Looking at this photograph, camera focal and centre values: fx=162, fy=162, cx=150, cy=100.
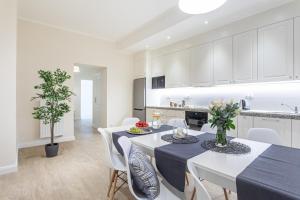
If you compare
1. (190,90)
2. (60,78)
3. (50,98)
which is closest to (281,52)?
(190,90)

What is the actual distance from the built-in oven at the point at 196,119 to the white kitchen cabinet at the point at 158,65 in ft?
5.73

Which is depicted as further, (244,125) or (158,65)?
(158,65)

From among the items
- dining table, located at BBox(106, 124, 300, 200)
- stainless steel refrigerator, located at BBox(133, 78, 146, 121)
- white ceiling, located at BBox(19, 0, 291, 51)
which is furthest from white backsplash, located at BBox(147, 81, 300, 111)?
dining table, located at BBox(106, 124, 300, 200)

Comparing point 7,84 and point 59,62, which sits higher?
point 59,62

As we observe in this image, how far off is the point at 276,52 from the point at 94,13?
12.4ft

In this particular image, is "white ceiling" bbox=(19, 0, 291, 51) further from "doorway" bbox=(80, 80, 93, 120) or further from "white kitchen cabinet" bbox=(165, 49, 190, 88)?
"doorway" bbox=(80, 80, 93, 120)

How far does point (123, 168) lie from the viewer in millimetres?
1842

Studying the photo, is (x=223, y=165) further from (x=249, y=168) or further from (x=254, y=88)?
(x=254, y=88)

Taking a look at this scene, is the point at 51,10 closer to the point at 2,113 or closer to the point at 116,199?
the point at 2,113

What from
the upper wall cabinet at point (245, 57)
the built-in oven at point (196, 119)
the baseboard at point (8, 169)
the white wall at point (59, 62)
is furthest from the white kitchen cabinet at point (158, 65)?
the baseboard at point (8, 169)

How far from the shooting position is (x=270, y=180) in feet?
3.07

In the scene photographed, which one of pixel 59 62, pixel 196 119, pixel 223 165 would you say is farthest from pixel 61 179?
pixel 59 62

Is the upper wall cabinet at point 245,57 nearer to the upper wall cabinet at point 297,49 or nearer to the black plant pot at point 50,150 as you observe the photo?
the upper wall cabinet at point 297,49

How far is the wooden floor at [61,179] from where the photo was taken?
6.78 feet
